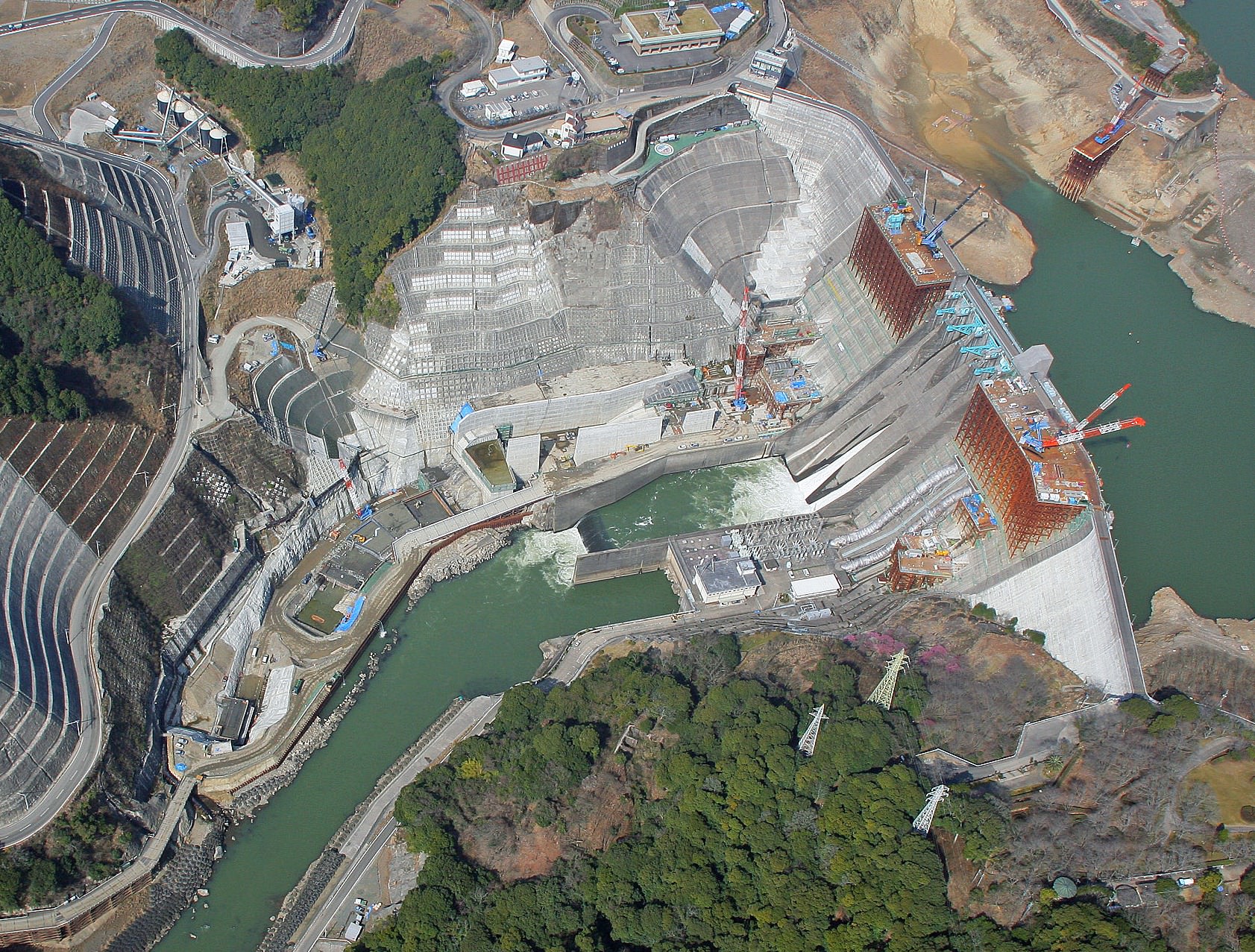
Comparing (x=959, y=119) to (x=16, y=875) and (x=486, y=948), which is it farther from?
(x=16, y=875)

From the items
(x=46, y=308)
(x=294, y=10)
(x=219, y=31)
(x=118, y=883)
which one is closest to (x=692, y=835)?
(x=118, y=883)

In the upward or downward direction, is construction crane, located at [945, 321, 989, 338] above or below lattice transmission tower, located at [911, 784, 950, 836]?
above

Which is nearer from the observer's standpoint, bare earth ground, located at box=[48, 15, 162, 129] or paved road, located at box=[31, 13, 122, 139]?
paved road, located at box=[31, 13, 122, 139]

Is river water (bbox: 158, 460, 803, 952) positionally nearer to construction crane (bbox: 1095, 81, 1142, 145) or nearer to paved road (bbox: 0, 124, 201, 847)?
paved road (bbox: 0, 124, 201, 847)

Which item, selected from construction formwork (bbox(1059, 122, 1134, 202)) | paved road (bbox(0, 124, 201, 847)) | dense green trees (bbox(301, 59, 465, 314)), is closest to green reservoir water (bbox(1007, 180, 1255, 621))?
construction formwork (bbox(1059, 122, 1134, 202))

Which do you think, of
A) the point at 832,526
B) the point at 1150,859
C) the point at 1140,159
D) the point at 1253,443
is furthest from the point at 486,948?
the point at 1140,159

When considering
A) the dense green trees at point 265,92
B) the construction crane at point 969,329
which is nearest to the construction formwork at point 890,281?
the construction crane at point 969,329
